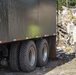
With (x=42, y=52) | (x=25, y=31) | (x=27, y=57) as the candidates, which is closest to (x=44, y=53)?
(x=42, y=52)

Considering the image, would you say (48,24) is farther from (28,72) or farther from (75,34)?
(75,34)

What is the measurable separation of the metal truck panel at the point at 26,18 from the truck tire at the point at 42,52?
0.42 m

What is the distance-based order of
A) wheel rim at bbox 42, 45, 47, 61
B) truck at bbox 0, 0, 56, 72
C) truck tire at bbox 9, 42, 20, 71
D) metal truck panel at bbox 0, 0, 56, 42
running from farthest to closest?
1. wheel rim at bbox 42, 45, 47, 61
2. truck tire at bbox 9, 42, 20, 71
3. truck at bbox 0, 0, 56, 72
4. metal truck panel at bbox 0, 0, 56, 42

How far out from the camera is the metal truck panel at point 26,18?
982cm

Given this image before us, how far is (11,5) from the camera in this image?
1016 centimetres

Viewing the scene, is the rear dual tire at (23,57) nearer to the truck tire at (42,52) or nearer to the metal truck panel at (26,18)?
the metal truck panel at (26,18)

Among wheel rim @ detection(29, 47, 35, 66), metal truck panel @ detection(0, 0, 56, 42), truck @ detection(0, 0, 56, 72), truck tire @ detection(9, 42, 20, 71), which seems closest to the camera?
metal truck panel @ detection(0, 0, 56, 42)

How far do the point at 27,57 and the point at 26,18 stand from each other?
4.94 feet

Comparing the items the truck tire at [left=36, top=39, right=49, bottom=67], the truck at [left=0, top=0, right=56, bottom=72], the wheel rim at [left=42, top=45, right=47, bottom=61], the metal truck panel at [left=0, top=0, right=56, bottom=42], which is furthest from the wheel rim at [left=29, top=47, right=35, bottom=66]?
the wheel rim at [left=42, top=45, right=47, bottom=61]

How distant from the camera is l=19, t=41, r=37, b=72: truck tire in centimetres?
1195

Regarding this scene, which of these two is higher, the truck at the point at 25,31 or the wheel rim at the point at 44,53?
the truck at the point at 25,31

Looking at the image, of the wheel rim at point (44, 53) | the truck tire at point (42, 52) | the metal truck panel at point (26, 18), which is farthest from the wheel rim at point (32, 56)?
the wheel rim at point (44, 53)

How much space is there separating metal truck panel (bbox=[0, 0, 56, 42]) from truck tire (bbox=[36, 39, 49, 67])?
422 millimetres

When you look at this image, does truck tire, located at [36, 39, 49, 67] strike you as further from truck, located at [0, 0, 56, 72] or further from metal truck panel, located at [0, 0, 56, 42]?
metal truck panel, located at [0, 0, 56, 42]
